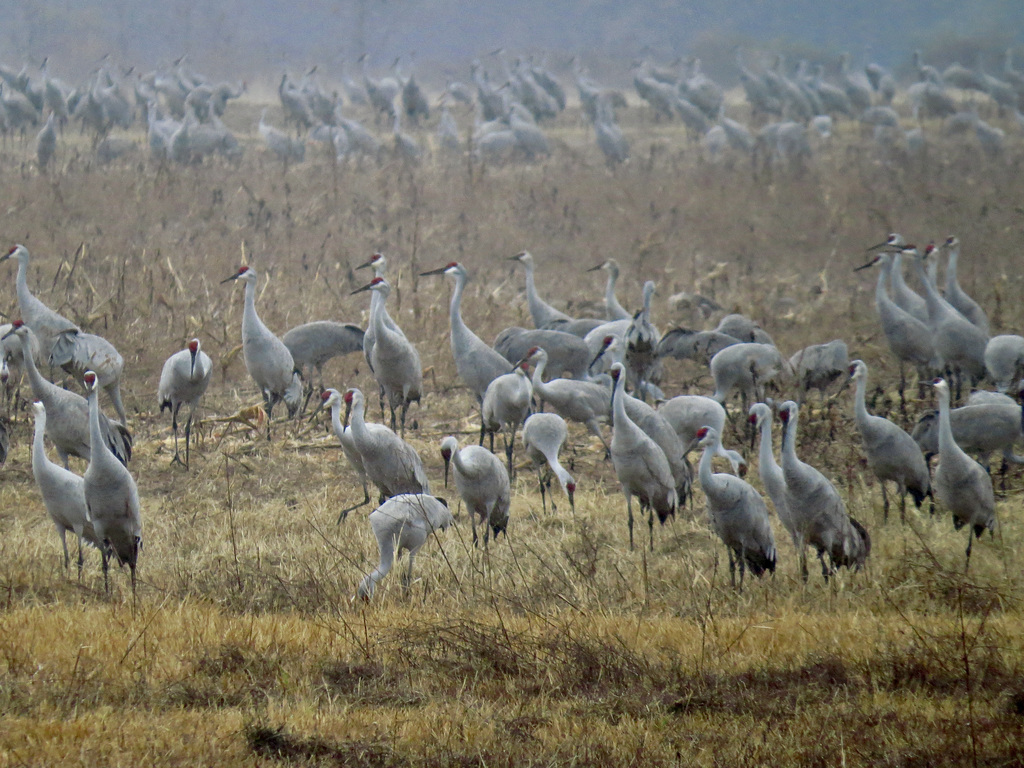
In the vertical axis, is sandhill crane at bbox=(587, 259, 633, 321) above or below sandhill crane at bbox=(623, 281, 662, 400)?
above

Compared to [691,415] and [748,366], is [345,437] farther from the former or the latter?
[748,366]

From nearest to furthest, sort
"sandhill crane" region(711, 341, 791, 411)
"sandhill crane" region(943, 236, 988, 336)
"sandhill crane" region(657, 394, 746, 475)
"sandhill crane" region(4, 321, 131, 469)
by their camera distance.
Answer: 1. "sandhill crane" region(4, 321, 131, 469)
2. "sandhill crane" region(657, 394, 746, 475)
3. "sandhill crane" region(711, 341, 791, 411)
4. "sandhill crane" region(943, 236, 988, 336)

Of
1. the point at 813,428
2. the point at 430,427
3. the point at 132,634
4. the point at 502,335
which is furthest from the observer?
the point at 502,335

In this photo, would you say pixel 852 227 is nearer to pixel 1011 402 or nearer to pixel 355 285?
pixel 355 285

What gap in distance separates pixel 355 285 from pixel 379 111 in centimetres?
1346

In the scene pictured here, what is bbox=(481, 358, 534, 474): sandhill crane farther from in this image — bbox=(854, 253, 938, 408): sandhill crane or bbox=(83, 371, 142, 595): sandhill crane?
bbox=(854, 253, 938, 408): sandhill crane

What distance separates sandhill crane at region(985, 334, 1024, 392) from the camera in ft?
26.5

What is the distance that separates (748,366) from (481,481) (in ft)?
9.74

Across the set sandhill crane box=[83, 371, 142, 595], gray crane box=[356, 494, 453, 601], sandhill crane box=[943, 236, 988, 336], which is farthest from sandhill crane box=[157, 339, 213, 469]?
sandhill crane box=[943, 236, 988, 336]

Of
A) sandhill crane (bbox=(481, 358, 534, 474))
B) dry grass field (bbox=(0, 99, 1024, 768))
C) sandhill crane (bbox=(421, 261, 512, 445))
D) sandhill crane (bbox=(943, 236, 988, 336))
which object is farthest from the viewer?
sandhill crane (bbox=(943, 236, 988, 336))

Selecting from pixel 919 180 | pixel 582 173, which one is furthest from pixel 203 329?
pixel 919 180

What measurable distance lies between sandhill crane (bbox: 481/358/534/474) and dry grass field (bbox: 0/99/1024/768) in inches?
16.9

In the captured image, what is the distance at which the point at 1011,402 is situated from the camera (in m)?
6.85

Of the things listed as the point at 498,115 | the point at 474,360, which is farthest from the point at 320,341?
the point at 498,115
